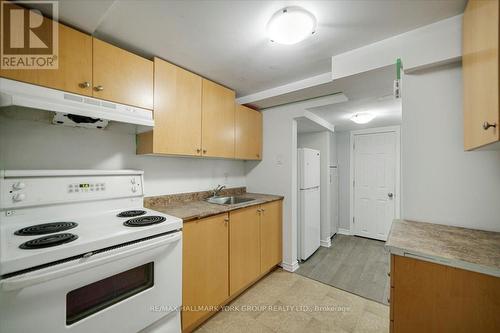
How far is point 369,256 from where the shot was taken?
3.00 meters

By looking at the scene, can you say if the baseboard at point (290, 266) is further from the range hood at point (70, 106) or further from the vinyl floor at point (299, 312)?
the range hood at point (70, 106)

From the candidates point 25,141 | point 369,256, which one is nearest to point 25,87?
point 25,141

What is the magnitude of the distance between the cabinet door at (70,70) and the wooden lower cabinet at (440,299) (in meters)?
2.06

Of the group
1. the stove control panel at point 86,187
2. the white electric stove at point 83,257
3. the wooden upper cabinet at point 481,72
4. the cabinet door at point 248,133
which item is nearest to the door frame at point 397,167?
the cabinet door at point 248,133

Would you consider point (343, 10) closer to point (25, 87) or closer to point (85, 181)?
point (25, 87)

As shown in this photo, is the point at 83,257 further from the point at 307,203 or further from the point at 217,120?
the point at 307,203

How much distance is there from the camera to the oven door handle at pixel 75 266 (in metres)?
0.79

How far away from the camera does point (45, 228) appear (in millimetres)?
1133

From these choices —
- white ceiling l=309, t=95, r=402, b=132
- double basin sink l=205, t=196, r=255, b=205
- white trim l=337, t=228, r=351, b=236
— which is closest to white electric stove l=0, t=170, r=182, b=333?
double basin sink l=205, t=196, r=255, b=205

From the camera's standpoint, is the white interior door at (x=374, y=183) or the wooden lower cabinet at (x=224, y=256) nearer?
the wooden lower cabinet at (x=224, y=256)

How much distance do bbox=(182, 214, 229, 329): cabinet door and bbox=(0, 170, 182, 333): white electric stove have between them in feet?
0.55

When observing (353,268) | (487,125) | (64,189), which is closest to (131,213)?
(64,189)

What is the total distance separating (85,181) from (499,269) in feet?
7.47

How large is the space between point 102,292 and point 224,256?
956mm
